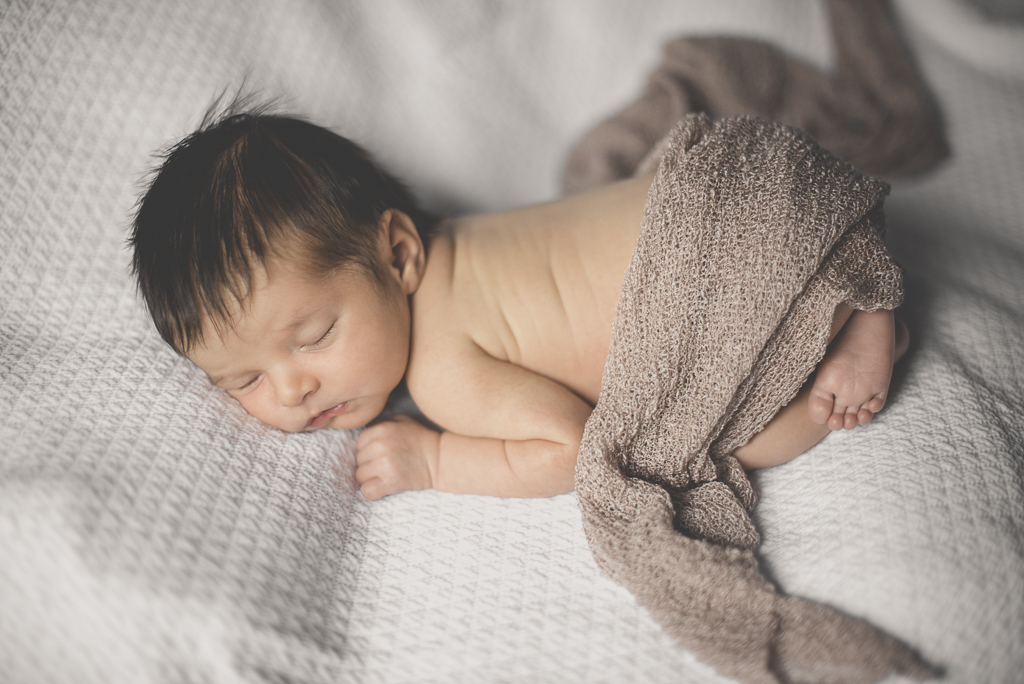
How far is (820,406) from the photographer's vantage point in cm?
88

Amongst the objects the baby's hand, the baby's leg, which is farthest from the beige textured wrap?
the baby's hand

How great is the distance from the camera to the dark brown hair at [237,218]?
2.66 feet

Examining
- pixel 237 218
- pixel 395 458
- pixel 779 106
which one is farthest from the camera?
pixel 779 106

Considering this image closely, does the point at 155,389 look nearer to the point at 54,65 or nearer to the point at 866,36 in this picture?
the point at 54,65

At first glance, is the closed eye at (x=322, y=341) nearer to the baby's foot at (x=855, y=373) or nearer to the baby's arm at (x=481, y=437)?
the baby's arm at (x=481, y=437)

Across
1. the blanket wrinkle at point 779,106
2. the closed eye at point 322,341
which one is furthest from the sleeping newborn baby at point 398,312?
the blanket wrinkle at point 779,106

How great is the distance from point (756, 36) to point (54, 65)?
1.42 m

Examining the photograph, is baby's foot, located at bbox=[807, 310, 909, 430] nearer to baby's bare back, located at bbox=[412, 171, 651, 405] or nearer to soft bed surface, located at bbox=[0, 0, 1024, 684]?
soft bed surface, located at bbox=[0, 0, 1024, 684]

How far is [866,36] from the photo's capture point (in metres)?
1.48

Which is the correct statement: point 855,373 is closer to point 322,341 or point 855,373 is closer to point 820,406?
point 820,406

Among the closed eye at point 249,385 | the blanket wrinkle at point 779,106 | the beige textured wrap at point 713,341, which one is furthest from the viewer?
the blanket wrinkle at point 779,106

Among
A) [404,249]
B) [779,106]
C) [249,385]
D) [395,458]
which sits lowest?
[395,458]

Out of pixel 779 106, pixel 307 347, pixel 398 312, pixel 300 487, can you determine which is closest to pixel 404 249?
pixel 398 312

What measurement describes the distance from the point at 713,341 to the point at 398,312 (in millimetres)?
450
